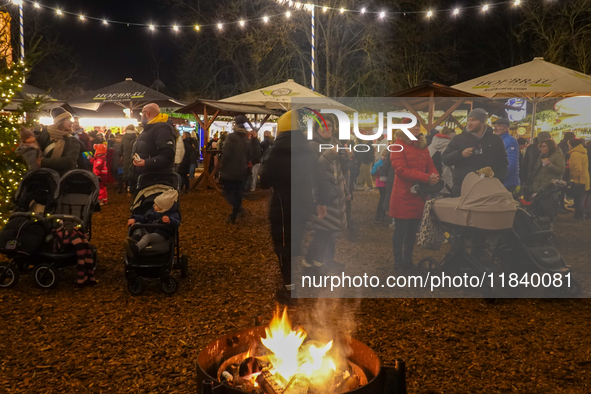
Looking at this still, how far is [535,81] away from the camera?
9852 mm

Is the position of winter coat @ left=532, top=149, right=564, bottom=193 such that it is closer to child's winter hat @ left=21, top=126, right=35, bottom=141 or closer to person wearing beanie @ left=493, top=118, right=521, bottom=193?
person wearing beanie @ left=493, top=118, right=521, bottom=193

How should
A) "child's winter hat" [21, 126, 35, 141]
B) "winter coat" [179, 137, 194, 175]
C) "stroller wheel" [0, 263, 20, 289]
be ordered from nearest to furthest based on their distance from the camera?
"stroller wheel" [0, 263, 20, 289]
"child's winter hat" [21, 126, 35, 141]
"winter coat" [179, 137, 194, 175]

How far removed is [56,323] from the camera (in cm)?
463

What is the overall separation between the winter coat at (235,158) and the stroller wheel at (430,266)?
483 centimetres

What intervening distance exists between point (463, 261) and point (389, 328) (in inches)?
66.7

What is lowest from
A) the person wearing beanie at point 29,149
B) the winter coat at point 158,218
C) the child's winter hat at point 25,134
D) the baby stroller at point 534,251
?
the baby stroller at point 534,251

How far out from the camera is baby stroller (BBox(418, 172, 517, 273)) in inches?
211

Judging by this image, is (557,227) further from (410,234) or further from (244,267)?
(244,267)

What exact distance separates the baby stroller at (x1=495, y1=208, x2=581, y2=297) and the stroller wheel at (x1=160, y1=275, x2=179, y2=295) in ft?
12.4

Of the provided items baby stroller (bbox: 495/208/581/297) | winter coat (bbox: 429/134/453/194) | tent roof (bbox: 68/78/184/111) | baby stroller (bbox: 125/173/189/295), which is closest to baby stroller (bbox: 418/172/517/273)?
baby stroller (bbox: 495/208/581/297)

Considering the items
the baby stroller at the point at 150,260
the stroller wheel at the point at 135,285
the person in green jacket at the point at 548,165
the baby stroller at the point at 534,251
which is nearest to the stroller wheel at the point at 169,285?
the baby stroller at the point at 150,260

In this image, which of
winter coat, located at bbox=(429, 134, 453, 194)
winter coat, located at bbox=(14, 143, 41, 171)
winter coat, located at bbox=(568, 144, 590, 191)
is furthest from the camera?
winter coat, located at bbox=(568, 144, 590, 191)

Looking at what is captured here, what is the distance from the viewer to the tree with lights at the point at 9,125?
410 centimetres

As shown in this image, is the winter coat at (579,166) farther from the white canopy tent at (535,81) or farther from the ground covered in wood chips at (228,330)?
the ground covered in wood chips at (228,330)
